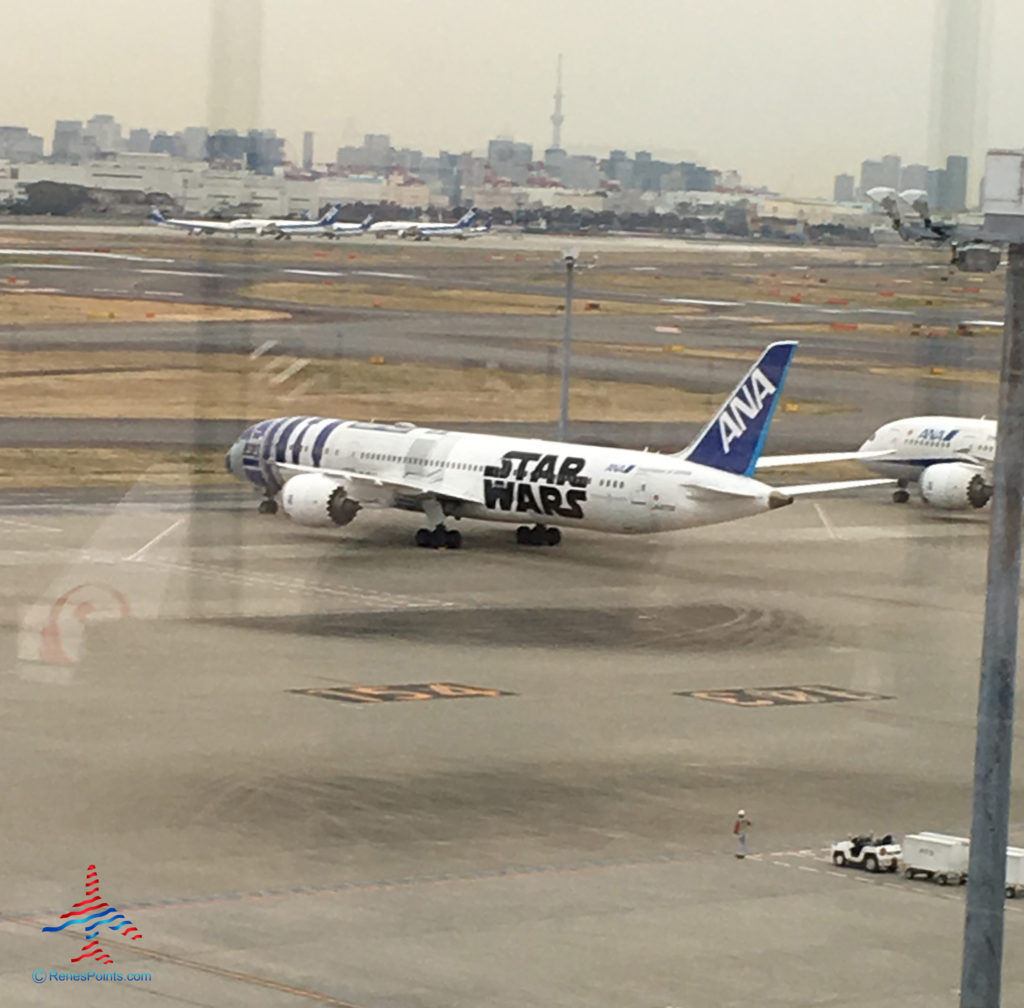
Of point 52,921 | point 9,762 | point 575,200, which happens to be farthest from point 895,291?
point 52,921

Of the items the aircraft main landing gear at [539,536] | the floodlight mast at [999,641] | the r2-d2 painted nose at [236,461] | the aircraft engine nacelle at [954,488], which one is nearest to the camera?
the floodlight mast at [999,641]

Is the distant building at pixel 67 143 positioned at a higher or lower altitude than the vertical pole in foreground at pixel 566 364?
higher

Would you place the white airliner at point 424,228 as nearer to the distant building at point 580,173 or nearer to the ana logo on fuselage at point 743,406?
the distant building at point 580,173

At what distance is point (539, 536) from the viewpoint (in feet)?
176

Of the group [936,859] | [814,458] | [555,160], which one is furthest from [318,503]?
[936,859]

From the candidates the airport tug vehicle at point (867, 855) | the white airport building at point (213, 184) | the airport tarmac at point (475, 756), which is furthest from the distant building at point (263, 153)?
the airport tug vehicle at point (867, 855)

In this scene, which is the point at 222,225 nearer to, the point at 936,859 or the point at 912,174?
the point at 912,174

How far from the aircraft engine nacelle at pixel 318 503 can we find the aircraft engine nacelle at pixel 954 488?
→ 52.6 ft

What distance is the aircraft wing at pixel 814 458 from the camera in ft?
187

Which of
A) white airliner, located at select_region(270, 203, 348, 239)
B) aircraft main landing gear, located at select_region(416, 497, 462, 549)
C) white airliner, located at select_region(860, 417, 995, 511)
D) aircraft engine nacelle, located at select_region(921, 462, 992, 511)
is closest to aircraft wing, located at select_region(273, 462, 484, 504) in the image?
aircraft main landing gear, located at select_region(416, 497, 462, 549)

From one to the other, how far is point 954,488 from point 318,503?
17295 mm

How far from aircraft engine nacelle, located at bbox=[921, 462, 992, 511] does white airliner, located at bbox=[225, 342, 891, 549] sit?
627 centimetres

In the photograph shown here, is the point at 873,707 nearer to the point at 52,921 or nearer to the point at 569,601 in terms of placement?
the point at 569,601

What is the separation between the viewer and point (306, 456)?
5541cm
